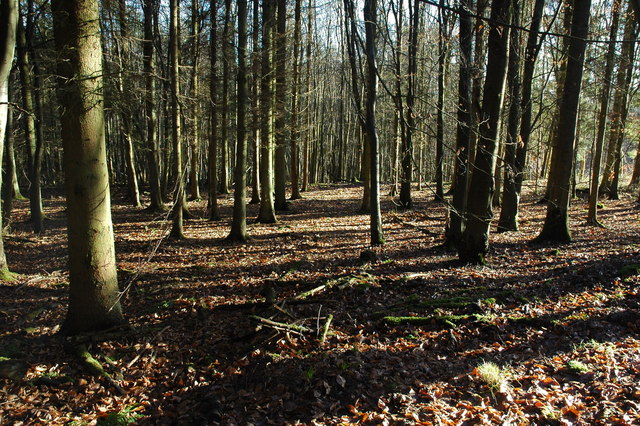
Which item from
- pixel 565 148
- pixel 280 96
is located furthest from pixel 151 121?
pixel 565 148

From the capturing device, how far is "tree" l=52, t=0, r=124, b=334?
16.2 ft

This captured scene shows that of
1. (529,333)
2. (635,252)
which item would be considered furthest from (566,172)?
(529,333)

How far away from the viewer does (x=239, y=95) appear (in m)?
11.1

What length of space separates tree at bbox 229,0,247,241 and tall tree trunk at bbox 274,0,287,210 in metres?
1.90

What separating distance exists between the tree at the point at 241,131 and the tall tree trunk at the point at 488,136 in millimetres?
6110

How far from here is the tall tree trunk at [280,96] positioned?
13.9 meters

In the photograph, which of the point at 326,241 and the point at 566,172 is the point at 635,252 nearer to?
the point at 566,172

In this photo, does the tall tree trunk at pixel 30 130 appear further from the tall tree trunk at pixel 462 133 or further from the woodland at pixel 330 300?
the tall tree trunk at pixel 462 133

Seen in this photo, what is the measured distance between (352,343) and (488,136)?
518 cm

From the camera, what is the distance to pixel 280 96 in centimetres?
1591

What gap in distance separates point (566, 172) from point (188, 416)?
9.96 metres

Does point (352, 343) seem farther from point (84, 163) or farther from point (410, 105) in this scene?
point (410, 105)

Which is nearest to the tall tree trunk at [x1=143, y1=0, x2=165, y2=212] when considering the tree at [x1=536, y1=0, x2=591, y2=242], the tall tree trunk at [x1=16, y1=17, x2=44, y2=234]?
the tall tree trunk at [x1=16, y1=17, x2=44, y2=234]

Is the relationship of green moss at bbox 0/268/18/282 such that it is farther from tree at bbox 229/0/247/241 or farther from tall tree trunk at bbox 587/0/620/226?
Result: tall tree trunk at bbox 587/0/620/226
